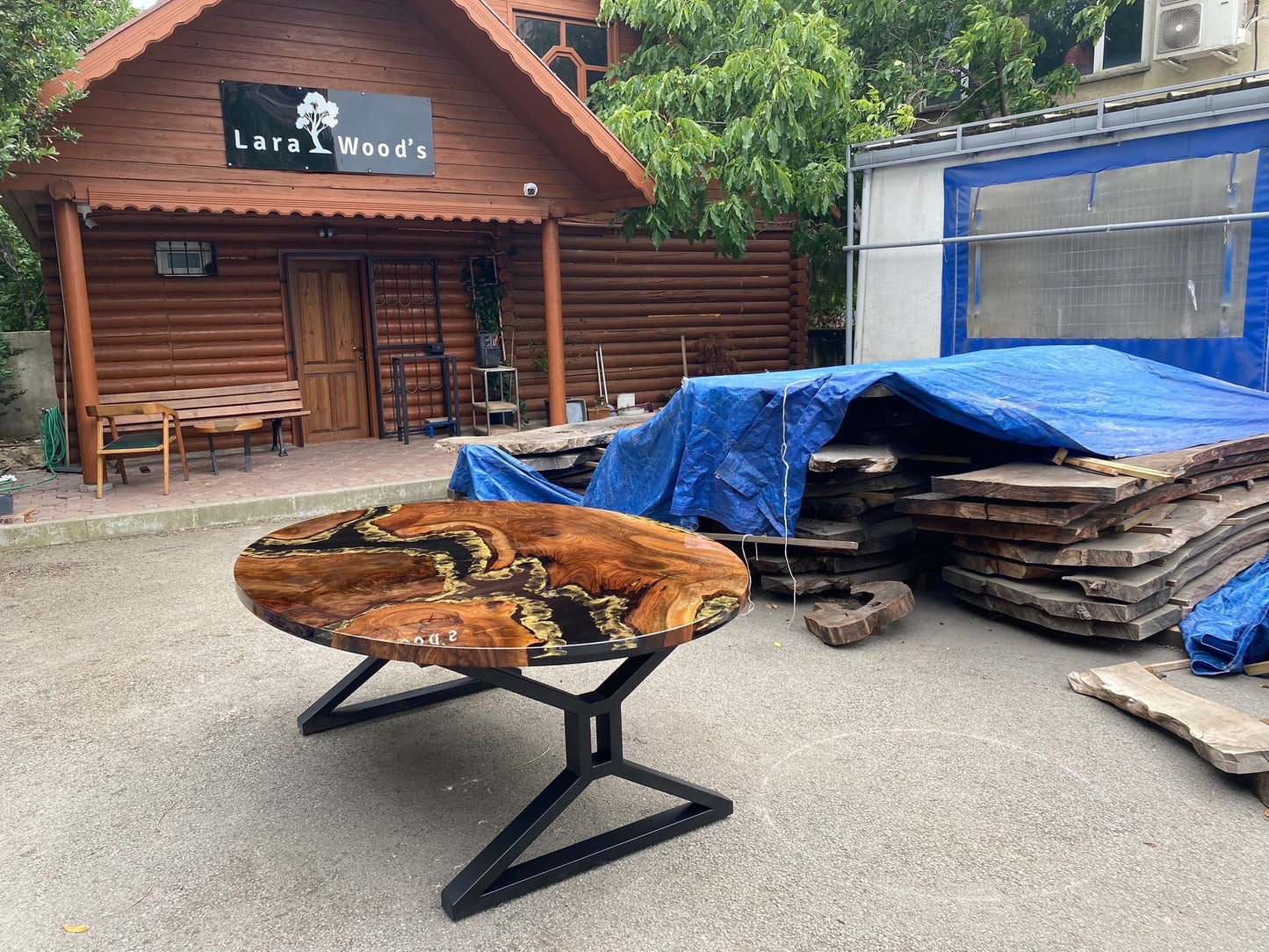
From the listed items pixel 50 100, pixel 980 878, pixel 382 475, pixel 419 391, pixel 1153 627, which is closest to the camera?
pixel 980 878

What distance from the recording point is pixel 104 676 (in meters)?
4.48

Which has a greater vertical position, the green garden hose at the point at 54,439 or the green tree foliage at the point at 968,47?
the green tree foliage at the point at 968,47

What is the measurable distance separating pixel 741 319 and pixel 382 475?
24.3 ft

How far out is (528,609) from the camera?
2635 mm

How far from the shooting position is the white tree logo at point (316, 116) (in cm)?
902

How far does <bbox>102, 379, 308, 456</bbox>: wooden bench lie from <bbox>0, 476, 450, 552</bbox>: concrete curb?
175 centimetres

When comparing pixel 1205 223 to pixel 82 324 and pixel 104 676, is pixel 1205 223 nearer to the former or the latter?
pixel 104 676

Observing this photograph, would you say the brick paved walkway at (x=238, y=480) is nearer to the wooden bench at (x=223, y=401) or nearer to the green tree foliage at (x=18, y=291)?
the wooden bench at (x=223, y=401)

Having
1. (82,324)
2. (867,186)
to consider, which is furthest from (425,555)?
(867,186)

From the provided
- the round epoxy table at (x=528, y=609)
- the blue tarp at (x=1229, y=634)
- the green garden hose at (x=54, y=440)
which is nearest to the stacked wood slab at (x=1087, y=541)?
the blue tarp at (x=1229, y=634)

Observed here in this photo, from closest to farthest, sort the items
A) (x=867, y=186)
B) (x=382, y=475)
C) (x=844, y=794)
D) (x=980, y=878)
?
(x=980, y=878) < (x=844, y=794) < (x=382, y=475) < (x=867, y=186)

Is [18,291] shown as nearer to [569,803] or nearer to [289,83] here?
[289,83]

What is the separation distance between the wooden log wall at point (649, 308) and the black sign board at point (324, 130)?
120 inches

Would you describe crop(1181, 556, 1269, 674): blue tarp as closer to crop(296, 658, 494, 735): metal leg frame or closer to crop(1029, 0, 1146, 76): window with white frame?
crop(296, 658, 494, 735): metal leg frame
